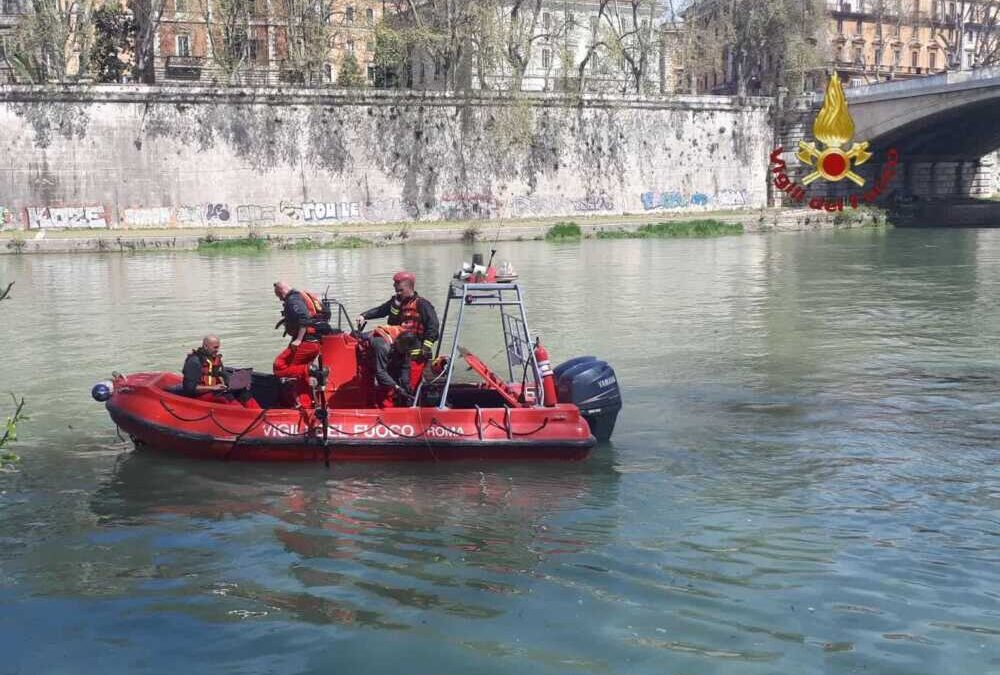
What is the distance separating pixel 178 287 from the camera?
80.2 ft

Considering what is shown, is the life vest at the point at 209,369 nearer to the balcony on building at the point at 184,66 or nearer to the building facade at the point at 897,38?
the balcony on building at the point at 184,66

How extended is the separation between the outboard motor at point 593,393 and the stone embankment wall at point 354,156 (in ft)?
102

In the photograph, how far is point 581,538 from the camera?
798 cm

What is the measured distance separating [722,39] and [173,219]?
24.9 metres

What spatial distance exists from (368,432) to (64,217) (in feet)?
102

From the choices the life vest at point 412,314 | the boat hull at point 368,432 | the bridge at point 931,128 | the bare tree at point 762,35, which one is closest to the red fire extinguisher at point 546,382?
the boat hull at point 368,432

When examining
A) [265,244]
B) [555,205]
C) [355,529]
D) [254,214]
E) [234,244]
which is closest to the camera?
[355,529]

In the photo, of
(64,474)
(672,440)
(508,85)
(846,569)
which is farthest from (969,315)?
(508,85)

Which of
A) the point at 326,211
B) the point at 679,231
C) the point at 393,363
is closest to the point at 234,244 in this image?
the point at 326,211

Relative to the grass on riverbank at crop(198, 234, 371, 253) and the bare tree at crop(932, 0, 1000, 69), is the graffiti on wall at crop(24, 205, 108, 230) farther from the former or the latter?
the bare tree at crop(932, 0, 1000, 69)

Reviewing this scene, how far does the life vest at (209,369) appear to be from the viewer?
1011cm

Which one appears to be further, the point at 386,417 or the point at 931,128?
the point at 931,128

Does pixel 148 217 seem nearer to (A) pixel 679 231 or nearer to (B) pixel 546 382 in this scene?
(A) pixel 679 231

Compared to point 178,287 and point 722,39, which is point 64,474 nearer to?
point 178,287
